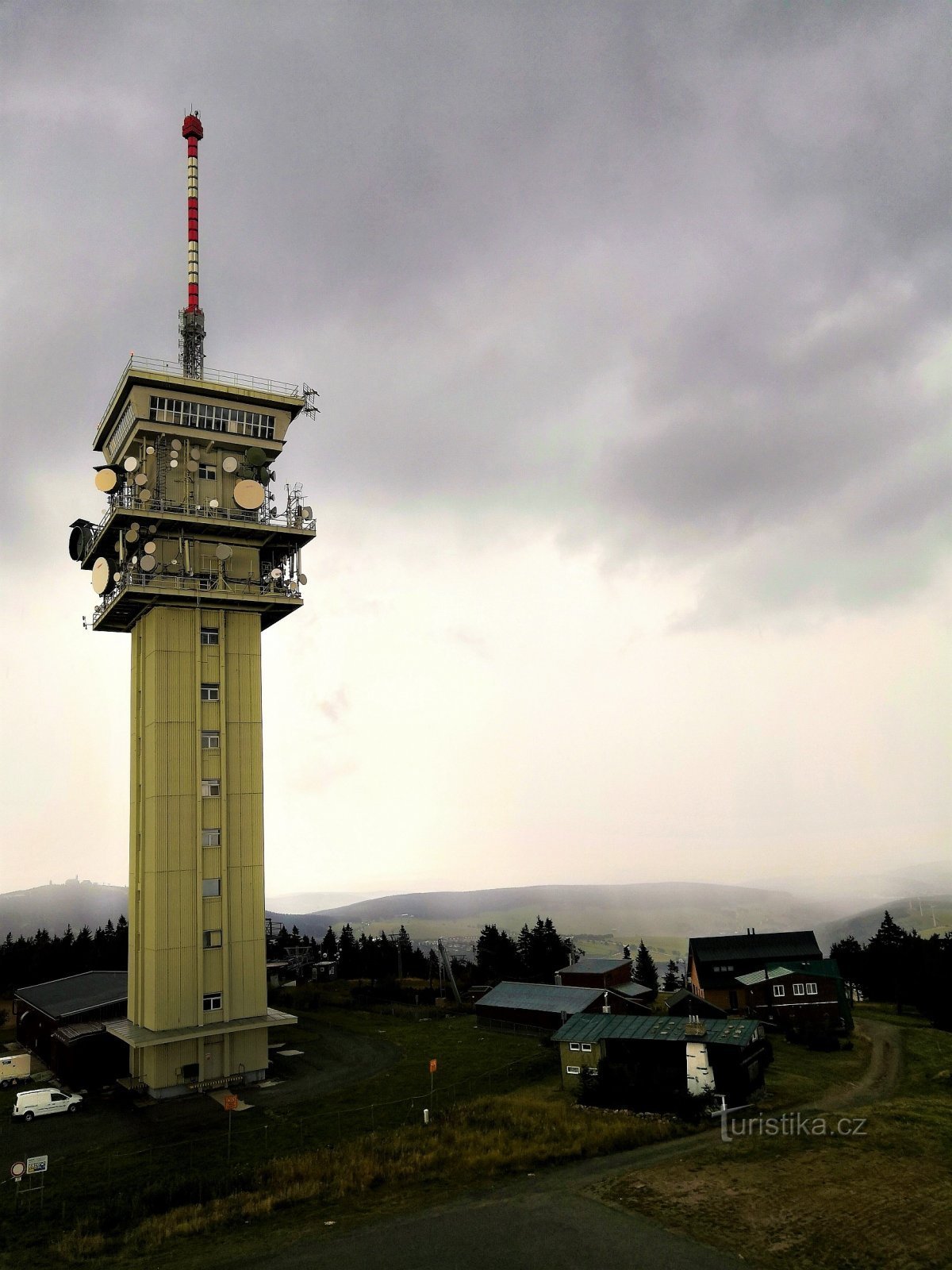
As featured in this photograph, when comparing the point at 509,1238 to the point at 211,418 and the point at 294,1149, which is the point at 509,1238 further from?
the point at 211,418

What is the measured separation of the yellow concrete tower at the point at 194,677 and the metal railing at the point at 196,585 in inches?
4.7

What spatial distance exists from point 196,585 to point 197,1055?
2614cm

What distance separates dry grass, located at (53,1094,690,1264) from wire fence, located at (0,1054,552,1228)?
1.22 meters

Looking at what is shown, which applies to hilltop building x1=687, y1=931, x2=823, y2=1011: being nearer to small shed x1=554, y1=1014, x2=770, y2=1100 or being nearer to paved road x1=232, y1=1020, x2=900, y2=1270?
small shed x1=554, y1=1014, x2=770, y2=1100

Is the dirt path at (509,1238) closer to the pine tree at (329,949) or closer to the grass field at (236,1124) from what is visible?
the grass field at (236,1124)

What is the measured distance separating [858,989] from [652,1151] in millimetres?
69897

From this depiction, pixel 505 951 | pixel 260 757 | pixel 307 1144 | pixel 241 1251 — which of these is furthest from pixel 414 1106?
pixel 505 951

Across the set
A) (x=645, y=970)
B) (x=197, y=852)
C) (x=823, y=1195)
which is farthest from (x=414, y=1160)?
(x=645, y=970)

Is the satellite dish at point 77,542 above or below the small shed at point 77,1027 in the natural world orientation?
above

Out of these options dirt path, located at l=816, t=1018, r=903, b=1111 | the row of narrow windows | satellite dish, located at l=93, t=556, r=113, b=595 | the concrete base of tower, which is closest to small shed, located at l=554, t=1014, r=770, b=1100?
dirt path, located at l=816, t=1018, r=903, b=1111

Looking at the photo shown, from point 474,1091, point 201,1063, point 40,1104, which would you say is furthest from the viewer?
point 201,1063

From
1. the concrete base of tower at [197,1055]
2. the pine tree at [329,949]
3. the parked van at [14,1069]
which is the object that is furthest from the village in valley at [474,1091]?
the pine tree at [329,949]

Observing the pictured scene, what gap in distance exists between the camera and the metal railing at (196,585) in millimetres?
48938

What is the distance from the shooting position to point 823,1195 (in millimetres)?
28406
